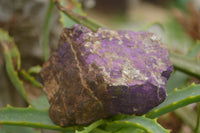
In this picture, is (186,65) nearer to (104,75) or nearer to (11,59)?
(104,75)

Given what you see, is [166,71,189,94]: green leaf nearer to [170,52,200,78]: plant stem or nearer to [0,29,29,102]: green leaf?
[170,52,200,78]: plant stem

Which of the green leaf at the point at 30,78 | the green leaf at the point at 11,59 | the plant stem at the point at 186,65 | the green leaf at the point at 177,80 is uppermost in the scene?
the plant stem at the point at 186,65

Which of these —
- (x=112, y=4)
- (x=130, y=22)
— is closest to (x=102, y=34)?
(x=130, y=22)

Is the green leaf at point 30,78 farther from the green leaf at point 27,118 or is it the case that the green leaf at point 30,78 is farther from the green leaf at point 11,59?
the green leaf at point 27,118

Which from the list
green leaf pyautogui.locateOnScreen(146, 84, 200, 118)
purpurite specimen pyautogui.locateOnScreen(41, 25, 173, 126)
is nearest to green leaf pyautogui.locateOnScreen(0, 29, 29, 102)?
purpurite specimen pyautogui.locateOnScreen(41, 25, 173, 126)

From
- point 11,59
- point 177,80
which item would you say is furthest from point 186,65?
point 11,59

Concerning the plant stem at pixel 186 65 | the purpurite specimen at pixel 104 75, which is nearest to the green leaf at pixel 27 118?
the purpurite specimen at pixel 104 75
